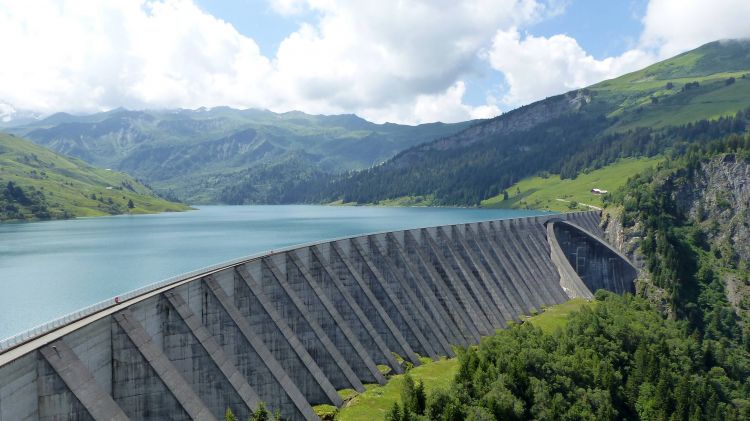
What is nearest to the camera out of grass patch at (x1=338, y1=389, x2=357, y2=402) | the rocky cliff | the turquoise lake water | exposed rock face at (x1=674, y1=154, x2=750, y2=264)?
grass patch at (x1=338, y1=389, x2=357, y2=402)

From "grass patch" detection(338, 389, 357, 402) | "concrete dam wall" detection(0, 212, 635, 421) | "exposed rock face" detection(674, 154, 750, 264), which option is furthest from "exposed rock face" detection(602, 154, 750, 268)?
"grass patch" detection(338, 389, 357, 402)

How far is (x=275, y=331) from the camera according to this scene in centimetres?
4284

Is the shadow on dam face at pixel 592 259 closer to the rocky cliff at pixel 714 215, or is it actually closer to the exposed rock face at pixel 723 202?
the rocky cliff at pixel 714 215

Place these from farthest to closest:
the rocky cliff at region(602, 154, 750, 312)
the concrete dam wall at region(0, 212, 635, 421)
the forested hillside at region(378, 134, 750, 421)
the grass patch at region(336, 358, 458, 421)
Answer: the rocky cliff at region(602, 154, 750, 312) → the forested hillside at region(378, 134, 750, 421) → the grass patch at region(336, 358, 458, 421) → the concrete dam wall at region(0, 212, 635, 421)

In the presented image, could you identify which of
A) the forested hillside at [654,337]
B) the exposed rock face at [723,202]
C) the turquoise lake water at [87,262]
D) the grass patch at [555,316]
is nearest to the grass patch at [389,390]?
the forested hillside at [654,337]

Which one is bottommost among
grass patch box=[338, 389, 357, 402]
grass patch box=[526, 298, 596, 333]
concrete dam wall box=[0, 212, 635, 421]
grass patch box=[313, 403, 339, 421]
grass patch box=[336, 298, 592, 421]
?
grass patch box=[526, 298, 596, 333]

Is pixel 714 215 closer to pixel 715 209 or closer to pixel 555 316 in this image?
pixel 715 209

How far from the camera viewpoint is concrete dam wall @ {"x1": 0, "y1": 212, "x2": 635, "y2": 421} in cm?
2544

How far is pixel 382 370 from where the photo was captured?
5303 cm

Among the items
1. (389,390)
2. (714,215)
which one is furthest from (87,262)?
(714,215)

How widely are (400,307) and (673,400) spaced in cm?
3431

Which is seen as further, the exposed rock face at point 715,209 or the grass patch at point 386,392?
the exposed rock face at point 715,209

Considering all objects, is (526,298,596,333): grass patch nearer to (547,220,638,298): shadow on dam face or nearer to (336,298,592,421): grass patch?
(336,298,592,421): grass patch

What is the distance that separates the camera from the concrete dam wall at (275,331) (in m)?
25.4
